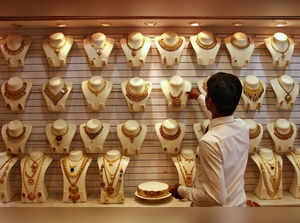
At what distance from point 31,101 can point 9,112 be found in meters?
0.23

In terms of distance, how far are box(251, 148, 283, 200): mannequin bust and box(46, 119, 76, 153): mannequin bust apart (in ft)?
5.54

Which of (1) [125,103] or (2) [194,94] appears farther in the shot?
(1) [125,103]

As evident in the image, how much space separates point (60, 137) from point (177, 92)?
1.13 meters

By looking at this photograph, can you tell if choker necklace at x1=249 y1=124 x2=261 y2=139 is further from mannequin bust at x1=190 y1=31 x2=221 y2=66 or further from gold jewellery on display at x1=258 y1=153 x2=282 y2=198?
mannequin bust at x1=190 y1=31 x2=221 y2=66

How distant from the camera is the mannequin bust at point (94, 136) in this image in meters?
3.02

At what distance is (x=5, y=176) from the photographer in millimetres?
2951

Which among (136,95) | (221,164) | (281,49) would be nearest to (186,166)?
(136,95)

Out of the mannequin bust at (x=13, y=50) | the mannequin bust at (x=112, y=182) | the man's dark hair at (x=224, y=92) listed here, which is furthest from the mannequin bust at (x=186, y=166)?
the mannequin bust at (x=13, y=50)

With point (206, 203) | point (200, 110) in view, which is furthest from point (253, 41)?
point (206, 203)

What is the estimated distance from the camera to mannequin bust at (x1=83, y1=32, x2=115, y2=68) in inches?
118

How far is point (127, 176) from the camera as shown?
3.25m

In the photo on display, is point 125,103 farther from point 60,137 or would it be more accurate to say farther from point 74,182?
point 74,182

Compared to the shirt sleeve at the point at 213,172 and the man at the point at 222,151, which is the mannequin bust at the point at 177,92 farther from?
the shirt sleeve at the point at 213,172
